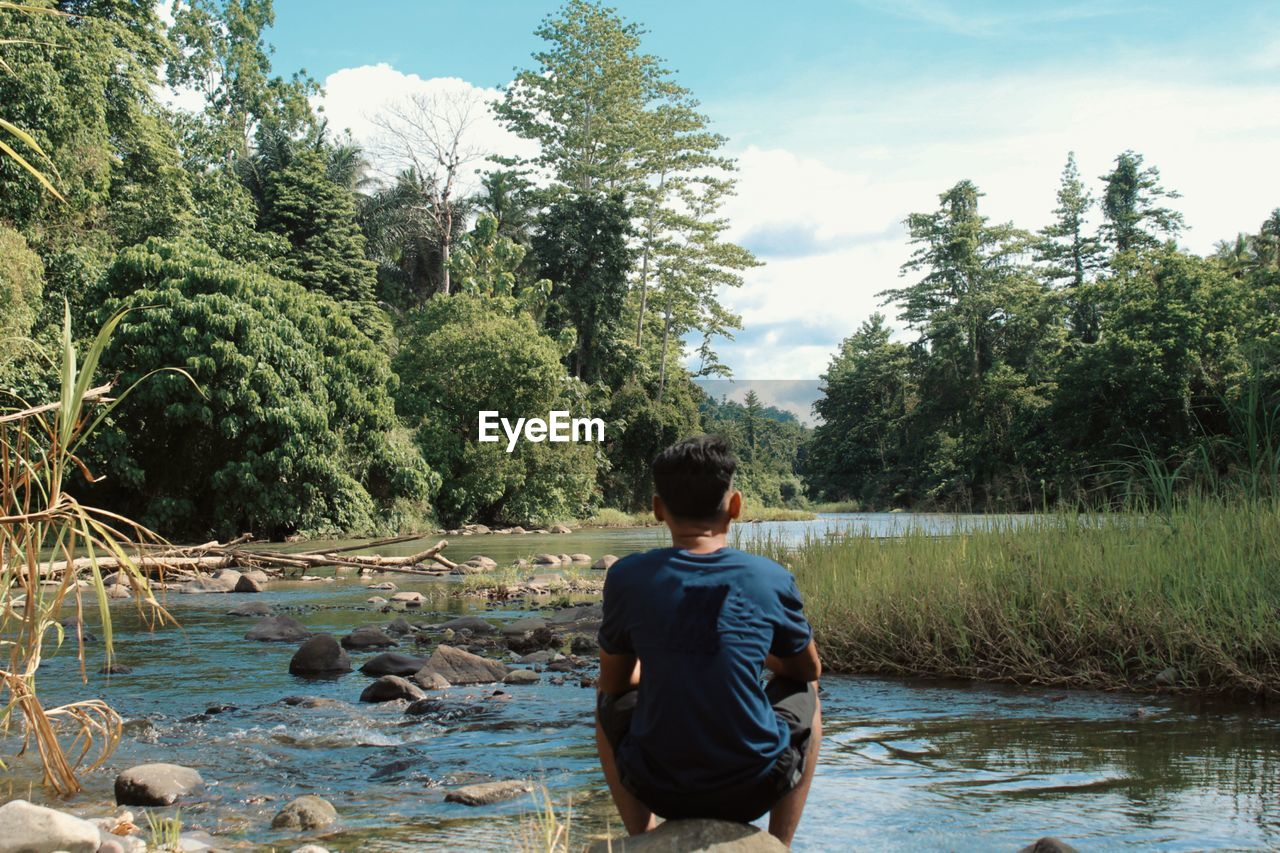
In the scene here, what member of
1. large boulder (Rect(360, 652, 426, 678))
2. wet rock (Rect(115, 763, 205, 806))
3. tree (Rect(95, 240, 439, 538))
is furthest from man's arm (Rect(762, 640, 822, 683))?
tree (Rect(95, 240, 439, 538))

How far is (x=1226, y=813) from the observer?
430 centimetres

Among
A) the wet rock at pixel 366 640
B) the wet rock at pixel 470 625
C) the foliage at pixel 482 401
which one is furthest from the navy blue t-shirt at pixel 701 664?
the foliage at pixel 482 401

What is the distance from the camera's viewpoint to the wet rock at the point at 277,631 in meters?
10.2

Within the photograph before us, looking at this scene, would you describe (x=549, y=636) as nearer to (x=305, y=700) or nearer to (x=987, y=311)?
(x=305, y=700)

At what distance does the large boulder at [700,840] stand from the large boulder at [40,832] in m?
2.05

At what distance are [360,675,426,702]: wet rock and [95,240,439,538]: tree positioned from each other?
17617 millimetres

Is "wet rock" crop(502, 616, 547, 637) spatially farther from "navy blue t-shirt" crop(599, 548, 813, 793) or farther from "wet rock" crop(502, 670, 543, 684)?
"navy blue t-shirt" crop(599, 548, 813, 793)

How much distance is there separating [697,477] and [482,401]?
110 feet

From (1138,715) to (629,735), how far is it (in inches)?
168

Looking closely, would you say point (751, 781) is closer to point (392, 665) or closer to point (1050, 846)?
point (1050, 846)

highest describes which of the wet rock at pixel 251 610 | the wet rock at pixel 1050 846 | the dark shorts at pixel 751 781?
the dark shorts at pixel 751 781

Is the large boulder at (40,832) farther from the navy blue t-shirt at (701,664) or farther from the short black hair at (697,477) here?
the short black hair at (697,477)

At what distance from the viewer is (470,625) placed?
35.9ft

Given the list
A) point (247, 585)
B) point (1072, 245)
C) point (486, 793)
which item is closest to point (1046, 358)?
point (1072, 245)
